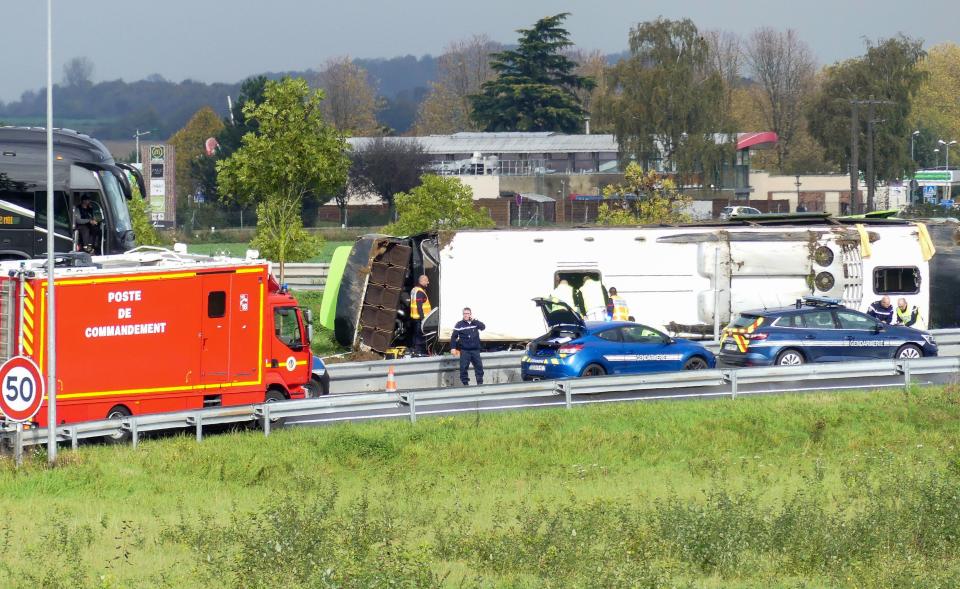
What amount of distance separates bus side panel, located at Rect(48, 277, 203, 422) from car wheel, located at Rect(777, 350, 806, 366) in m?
10.7

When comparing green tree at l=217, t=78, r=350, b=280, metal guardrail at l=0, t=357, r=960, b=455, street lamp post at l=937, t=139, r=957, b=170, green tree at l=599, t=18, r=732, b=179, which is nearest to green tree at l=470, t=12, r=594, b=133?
green tree at l=599, t=18, r=732, b=179

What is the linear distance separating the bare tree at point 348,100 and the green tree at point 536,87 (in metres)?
22.8

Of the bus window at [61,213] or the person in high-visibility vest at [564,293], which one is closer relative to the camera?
the bus window at [61,213]

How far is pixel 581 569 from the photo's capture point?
40.2 feet

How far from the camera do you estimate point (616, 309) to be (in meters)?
27.1

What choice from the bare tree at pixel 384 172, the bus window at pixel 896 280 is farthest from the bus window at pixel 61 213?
the bare tree at pixel 384 172

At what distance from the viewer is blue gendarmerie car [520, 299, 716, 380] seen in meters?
23.2

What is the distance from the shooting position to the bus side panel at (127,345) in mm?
19656

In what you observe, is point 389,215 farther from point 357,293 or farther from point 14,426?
point 14,426

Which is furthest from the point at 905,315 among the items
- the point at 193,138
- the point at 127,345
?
the point at 193,138

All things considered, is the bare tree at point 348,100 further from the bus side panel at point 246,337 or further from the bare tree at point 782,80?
the bus side panel at point 246,337

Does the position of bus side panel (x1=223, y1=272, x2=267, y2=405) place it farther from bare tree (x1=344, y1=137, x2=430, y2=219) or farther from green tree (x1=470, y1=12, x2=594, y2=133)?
green tree (x1=470, y1=12, x2=594, y2=133)

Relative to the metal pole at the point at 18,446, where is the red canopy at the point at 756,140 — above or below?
above

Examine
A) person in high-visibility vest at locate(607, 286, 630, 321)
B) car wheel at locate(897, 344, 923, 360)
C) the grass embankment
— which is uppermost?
person in high-visibility vest at locate(607, 286, 630, 321)
